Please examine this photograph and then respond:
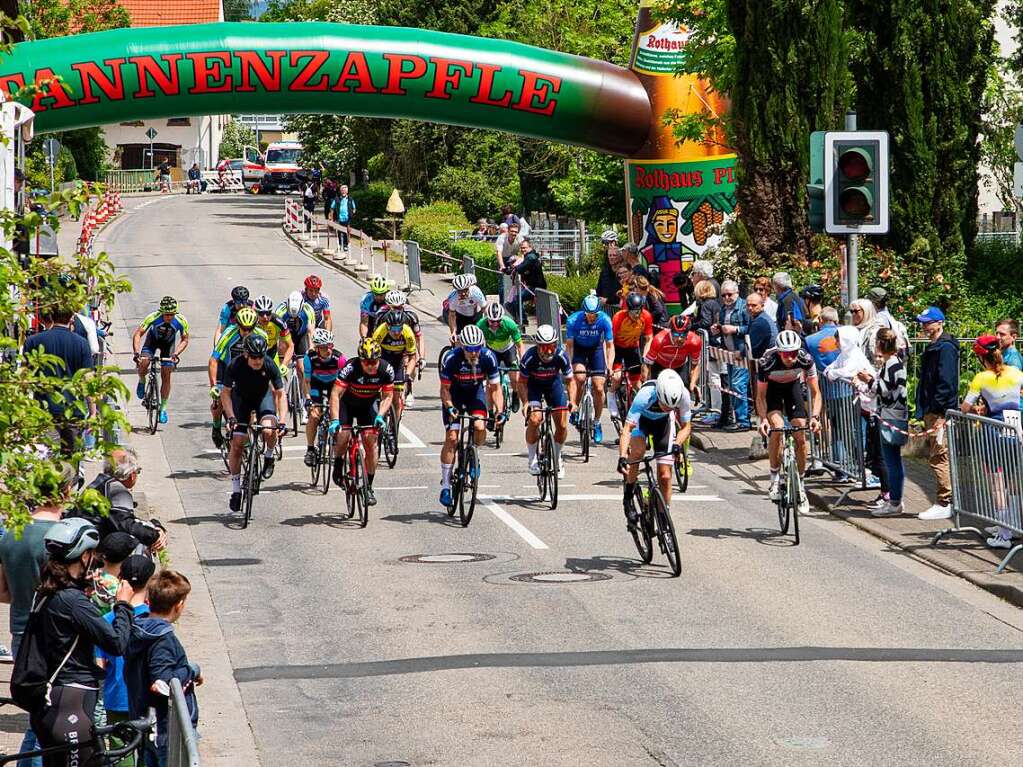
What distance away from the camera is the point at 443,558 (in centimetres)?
1535

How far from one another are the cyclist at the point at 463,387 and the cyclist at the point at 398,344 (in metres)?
2.49

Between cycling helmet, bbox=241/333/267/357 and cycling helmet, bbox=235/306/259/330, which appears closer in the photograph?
cycling helmet, bbox=241/333/267/357

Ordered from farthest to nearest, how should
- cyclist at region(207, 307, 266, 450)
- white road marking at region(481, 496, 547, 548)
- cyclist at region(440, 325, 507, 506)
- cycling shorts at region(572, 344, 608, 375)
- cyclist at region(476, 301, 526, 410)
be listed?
cycling shorts at region(572, 344, 608, 375) < cyclist at region(476, 301, 526, 410) < cyclist at region(207, 307, 266, 450) < cyclist at region(440, 325, 507, 506) < white road marking at region(481, 496, 547, 548)

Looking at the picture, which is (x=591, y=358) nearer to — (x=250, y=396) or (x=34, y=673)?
(x=250, y=396)

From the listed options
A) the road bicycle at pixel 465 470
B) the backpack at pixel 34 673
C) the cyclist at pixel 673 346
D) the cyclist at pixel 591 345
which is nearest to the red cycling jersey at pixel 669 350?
the cyclist at pixel 673 346

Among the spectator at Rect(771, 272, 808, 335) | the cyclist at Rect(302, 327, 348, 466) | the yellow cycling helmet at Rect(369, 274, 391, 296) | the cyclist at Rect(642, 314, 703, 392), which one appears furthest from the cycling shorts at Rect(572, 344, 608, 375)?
the cyclist at Rect(302, 327, 348, 466)

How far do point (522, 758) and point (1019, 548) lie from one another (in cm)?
628

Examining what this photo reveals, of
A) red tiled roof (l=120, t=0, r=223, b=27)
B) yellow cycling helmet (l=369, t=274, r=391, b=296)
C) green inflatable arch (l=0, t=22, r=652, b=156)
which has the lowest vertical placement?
yellow cycling helmet (l=369, t=274, r=391, b=296)

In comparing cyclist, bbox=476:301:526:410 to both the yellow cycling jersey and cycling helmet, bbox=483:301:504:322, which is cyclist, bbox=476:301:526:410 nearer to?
cycling helmet, bbox=483:301:504:322

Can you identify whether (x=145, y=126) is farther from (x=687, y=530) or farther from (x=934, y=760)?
(x=934, y=760)

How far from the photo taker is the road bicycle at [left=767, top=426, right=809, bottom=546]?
1566cm

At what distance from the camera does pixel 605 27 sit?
53156mm

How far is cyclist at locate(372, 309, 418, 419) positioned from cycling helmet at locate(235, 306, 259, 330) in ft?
7.84

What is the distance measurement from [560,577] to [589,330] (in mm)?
6099
